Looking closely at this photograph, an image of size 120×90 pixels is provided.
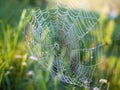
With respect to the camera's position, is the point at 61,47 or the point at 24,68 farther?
the point at 24,68

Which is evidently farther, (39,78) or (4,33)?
(4,33)

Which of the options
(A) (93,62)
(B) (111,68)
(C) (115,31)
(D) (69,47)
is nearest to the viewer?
(D) (69,47)

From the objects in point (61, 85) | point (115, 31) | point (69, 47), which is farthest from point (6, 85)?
point (115, 31)

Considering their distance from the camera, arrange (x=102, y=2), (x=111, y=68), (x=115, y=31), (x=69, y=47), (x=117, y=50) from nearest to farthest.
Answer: (x=69, y=47)
(x=111, y=68)
(x=117, y=50)
(x=115, y=31)
(x=102, y=2)

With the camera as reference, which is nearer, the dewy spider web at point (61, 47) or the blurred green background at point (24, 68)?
the dewy spider web at point (61, 47)

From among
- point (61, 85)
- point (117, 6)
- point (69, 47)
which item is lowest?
point (61, 85)

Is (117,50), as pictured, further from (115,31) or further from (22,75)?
(22,75)

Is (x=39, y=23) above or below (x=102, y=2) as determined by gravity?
below

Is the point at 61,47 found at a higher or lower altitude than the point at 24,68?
higher

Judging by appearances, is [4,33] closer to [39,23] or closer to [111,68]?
[39,23]

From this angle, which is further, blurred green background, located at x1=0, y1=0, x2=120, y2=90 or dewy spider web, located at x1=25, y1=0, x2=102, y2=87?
blurred green background, located at x1=0, y1=0, x2=120, y2=90
